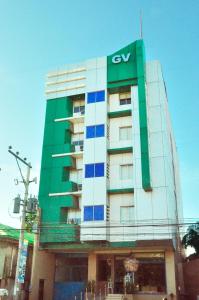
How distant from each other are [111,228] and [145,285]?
26.0 ft

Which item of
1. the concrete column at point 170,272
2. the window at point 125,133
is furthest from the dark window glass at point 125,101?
the concrete column at point 170,272

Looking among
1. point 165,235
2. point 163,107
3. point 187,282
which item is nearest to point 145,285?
point 165,235

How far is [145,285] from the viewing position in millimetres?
38781

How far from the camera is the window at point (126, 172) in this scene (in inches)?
1623

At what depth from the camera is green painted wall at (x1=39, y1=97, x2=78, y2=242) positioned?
135 feet

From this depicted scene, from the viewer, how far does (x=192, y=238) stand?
52219 mm

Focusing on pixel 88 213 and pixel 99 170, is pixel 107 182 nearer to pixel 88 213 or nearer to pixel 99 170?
pixel 99 170

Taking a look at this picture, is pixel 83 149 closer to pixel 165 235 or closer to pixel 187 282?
pixel 165 235

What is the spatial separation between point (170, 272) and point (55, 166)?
748 inches

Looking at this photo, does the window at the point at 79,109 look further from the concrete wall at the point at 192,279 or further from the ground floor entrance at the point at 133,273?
the concrete wall at the point at 192,279

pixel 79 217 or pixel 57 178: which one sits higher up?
pixel 57 178

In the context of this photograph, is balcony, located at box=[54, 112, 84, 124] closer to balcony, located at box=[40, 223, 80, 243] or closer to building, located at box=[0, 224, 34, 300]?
balcony, located at box=[40, 223, 80, 243]

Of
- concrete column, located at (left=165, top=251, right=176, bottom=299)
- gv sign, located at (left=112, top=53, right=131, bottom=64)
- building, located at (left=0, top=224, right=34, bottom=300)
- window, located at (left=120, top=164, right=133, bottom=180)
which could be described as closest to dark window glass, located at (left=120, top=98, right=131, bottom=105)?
gv sign, located at (left=112, top=53, right=131, bottom=64)

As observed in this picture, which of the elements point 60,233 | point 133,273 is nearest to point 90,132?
point 60,233
